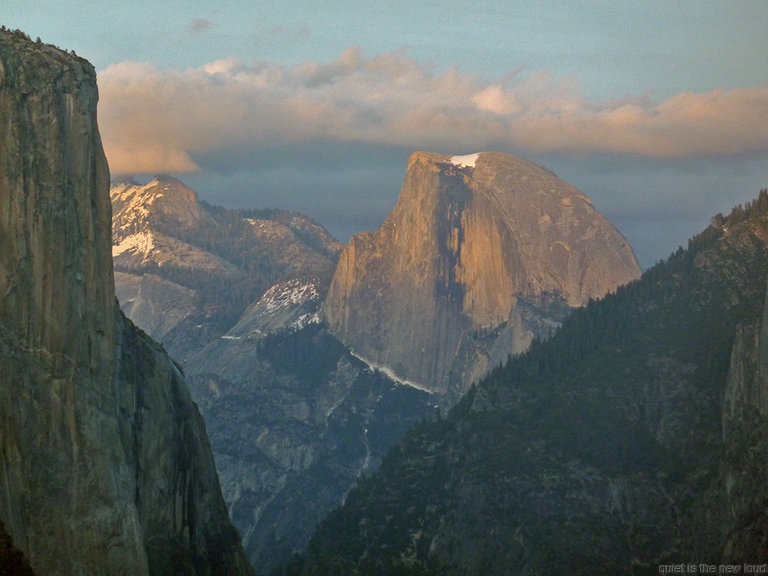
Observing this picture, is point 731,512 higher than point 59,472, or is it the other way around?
point 59,472

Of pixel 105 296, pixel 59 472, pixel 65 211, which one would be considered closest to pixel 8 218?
pixel 65 211

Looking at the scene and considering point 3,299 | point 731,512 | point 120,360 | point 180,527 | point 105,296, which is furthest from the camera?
point 731,512

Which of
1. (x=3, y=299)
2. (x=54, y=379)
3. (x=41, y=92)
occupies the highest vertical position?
(x=41, y=92)

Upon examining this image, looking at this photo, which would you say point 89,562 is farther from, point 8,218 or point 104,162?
point 104,162

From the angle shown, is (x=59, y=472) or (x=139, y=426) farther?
(x=139, y=426)

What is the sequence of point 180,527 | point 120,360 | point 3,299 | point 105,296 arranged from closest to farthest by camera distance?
1. point 3,299
2. point 105,296
3. point 120,360
4. point 180,527

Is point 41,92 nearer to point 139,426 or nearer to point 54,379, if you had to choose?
point 54,379
